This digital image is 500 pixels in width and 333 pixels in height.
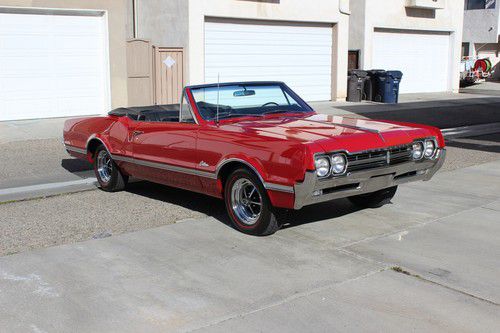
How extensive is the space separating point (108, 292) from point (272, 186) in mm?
1704

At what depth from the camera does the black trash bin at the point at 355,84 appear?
906 inches

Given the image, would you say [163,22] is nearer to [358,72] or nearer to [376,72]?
[358,72]

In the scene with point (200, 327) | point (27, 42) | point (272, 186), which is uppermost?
point (27, 42)

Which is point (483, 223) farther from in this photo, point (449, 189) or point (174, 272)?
point (174, 272)

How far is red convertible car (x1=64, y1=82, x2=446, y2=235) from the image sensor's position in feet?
18.4

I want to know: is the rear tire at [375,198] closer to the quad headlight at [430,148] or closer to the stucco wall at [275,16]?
the quad headlight at [430,148]

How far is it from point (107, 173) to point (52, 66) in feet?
29.8

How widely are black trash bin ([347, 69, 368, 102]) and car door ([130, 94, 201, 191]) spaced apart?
647 inches

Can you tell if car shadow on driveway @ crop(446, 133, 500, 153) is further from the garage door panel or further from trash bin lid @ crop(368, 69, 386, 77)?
trash bin lid @ crop(368, 69, 386, 77)

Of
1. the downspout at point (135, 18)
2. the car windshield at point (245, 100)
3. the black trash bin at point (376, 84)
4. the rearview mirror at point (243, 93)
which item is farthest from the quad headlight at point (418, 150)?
the black trash bin at point (376, 84)

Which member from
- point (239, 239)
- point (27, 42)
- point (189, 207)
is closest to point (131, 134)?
point (189, 207)

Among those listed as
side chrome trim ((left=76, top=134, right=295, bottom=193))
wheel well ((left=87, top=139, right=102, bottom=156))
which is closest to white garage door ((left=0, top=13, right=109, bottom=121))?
side chrome trim ((left=76, top=134, right=295, bottom=193))

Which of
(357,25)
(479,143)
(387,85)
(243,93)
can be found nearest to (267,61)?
(387,85)

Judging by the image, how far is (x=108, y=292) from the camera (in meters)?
4.72
